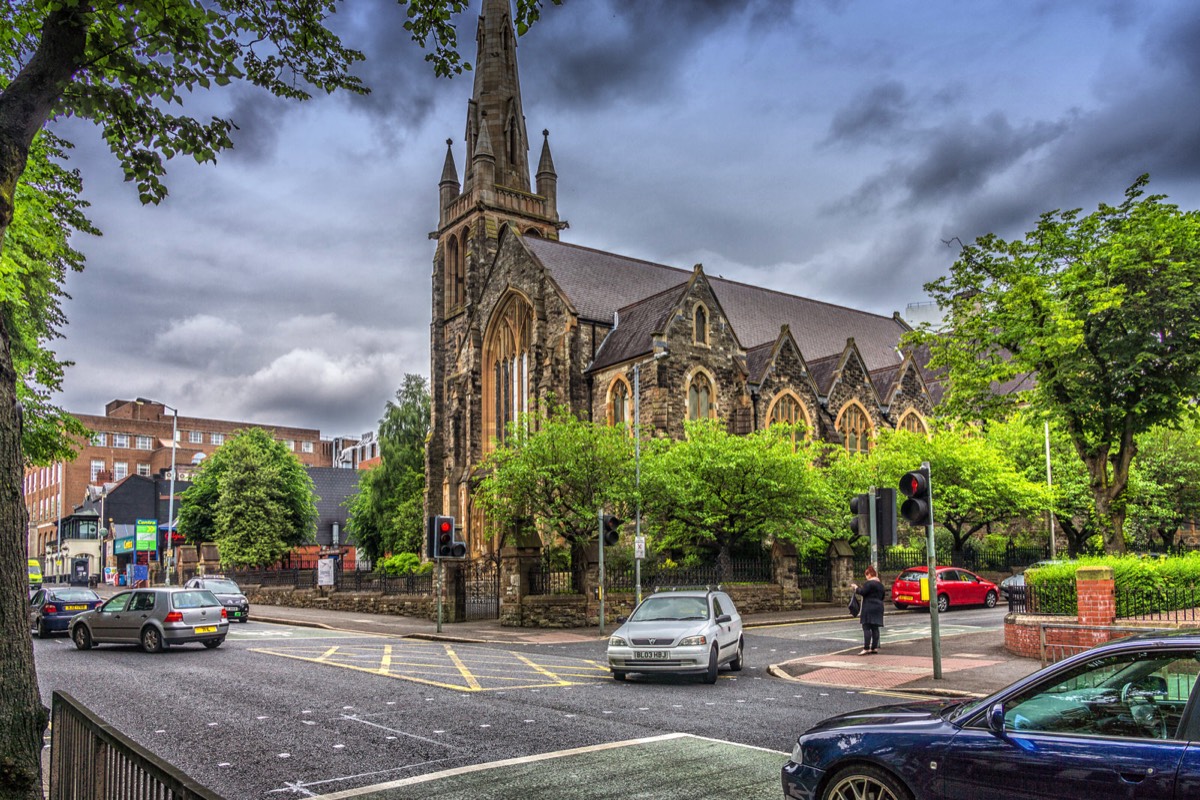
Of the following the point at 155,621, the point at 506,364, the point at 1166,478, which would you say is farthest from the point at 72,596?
the point at 1166,478

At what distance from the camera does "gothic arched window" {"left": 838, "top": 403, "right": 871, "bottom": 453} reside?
46594 millimetres

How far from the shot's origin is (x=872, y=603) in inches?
718

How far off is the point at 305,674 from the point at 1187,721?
13.7 metres

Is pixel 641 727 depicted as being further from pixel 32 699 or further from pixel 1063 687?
pixel 32 699

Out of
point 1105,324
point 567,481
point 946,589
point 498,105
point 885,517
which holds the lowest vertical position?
point 946,589

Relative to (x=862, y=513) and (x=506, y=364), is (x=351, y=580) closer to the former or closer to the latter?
A: (x=506, y=364)

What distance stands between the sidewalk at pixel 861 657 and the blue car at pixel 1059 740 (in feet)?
22.7

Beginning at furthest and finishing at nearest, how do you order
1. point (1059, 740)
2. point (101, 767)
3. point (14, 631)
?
point (14, 631) < point (1059, 740) < point (101, 767)

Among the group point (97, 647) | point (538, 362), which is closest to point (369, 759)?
point (97, 647)

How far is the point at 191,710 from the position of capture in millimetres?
11656

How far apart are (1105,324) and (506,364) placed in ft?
107

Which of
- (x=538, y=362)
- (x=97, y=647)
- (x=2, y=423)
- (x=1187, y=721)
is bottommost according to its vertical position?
(x=97, y=647)

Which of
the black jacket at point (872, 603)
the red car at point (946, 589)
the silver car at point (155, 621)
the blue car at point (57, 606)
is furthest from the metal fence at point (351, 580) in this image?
the black jacket at point (872, 603)

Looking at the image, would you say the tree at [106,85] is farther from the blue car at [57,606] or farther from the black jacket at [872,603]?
the blue car at [57,606]
